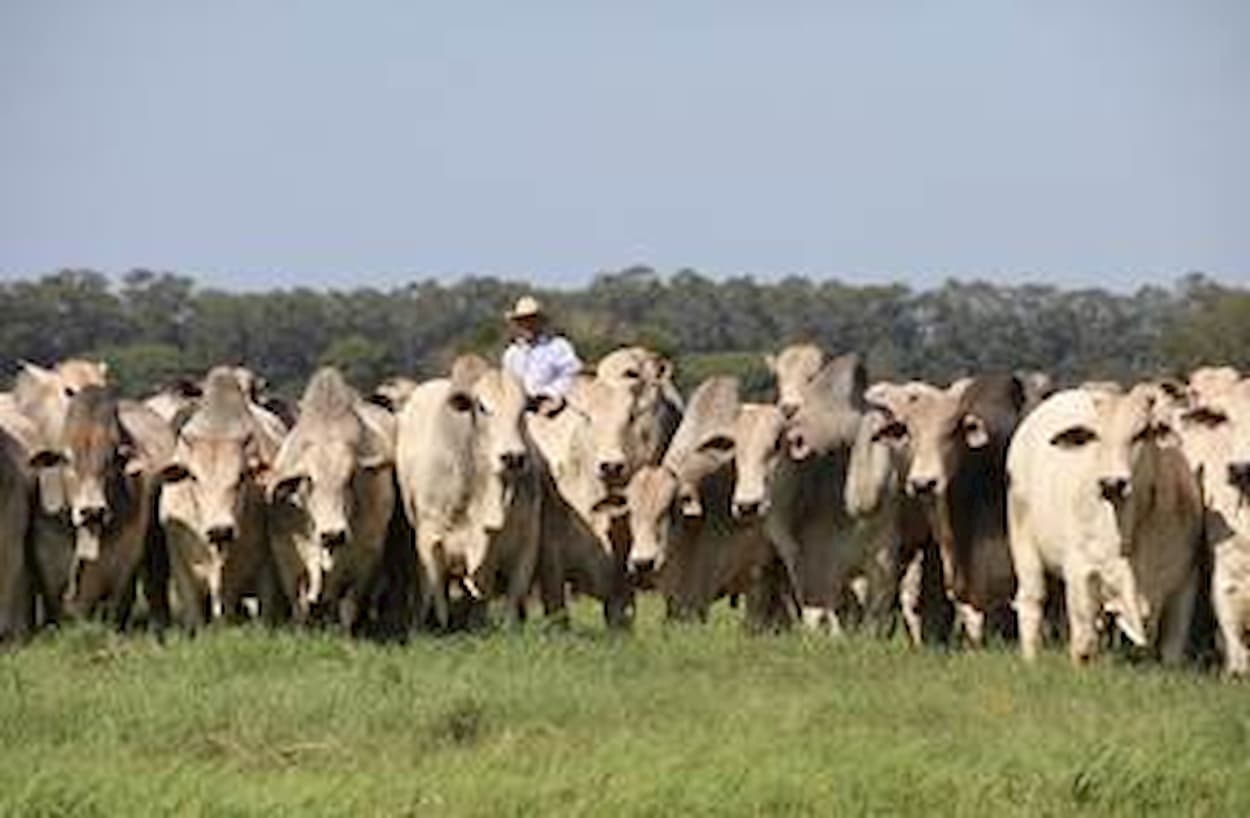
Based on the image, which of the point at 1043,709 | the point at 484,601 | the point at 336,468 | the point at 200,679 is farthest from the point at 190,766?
the point at 484,601

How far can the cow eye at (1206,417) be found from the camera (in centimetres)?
1227

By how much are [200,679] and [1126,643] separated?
4.92m

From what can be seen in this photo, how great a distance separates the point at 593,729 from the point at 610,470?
15.8ft

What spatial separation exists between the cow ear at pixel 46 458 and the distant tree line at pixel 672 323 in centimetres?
3186

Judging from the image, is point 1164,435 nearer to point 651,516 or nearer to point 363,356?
point 651,516

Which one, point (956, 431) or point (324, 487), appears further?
point (956, 431)

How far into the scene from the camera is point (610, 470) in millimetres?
14031

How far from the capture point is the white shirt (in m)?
14.8

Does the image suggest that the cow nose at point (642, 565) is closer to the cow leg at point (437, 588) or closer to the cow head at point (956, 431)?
the cow leg at point (437, 588)

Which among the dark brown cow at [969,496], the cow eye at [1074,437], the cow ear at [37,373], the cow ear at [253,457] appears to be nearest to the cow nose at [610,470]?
the dark brown cow at [969,496]

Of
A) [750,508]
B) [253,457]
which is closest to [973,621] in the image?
[750,508]

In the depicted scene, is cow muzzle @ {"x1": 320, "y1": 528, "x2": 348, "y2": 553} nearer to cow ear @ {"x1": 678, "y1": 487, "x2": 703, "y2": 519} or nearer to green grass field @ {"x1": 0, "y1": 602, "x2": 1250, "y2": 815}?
green grass field @ {"x1": 0, "y1": 602, "x2": 1250, "y2": 815}

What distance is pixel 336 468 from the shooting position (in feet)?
41.0

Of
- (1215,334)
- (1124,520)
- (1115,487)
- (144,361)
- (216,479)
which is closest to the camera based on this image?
(1115,487)
